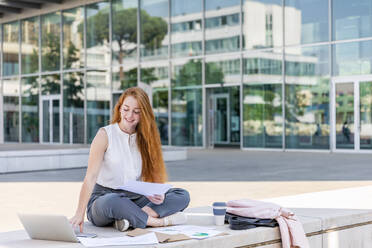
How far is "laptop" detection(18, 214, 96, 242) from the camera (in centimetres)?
355

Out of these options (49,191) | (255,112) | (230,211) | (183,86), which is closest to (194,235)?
(230,211)

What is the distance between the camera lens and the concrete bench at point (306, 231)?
3643 millimetres

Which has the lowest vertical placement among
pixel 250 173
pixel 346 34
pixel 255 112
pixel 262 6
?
pixel 250 173

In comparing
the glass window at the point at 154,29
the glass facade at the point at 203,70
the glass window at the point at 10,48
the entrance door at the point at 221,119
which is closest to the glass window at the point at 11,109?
the glass facade at the point at 203,70

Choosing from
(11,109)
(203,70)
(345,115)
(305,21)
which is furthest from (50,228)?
(11,109)

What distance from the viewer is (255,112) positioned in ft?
69.4

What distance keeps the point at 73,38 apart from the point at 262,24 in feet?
35.5

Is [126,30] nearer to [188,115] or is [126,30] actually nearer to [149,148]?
[188,115]

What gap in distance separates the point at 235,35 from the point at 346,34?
475 centimetres

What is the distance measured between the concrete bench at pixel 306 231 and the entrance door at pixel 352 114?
1393 centimetres

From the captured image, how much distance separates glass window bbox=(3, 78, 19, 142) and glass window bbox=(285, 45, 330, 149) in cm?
1656

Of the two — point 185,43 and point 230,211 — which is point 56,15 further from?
point 230,211

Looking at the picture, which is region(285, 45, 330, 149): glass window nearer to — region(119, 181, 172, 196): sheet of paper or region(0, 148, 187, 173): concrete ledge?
region(0, 148, 187, 173): concrete ledge

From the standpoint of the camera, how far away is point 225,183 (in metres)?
9.82
